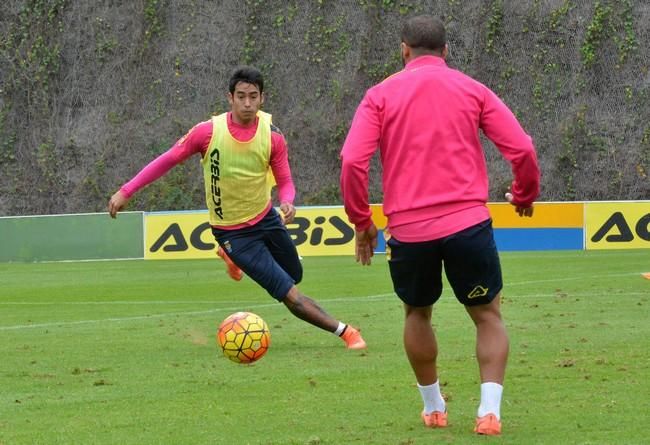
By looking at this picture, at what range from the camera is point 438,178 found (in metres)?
6.18

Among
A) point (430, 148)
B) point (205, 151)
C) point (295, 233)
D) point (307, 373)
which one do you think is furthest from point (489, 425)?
point (295, 233)

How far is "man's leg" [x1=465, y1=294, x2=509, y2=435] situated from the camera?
624 cm

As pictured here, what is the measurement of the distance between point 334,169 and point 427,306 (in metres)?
27.5

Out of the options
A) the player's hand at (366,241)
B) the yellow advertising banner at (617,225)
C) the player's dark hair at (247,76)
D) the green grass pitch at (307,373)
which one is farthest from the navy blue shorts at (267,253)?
the yellow advertising banner at (617,225)

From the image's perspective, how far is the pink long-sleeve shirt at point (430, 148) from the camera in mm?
6156

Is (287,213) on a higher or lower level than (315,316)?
higher

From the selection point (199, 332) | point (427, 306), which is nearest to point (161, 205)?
point (199, 332)

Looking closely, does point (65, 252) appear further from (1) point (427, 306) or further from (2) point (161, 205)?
(1) point (427, 306)

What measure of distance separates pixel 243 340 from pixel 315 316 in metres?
1.06

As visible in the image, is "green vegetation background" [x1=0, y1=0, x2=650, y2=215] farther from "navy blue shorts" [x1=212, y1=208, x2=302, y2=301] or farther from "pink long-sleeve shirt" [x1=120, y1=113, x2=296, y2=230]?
"pink long-sleeve shirt" [x1=120, y1=113, x2=296, y2=230]

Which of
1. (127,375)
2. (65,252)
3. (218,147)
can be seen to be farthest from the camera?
(65,252)

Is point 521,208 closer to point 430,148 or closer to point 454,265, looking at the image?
point 454,265

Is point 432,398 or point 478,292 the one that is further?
point 432,398

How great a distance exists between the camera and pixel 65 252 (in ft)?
90.5
